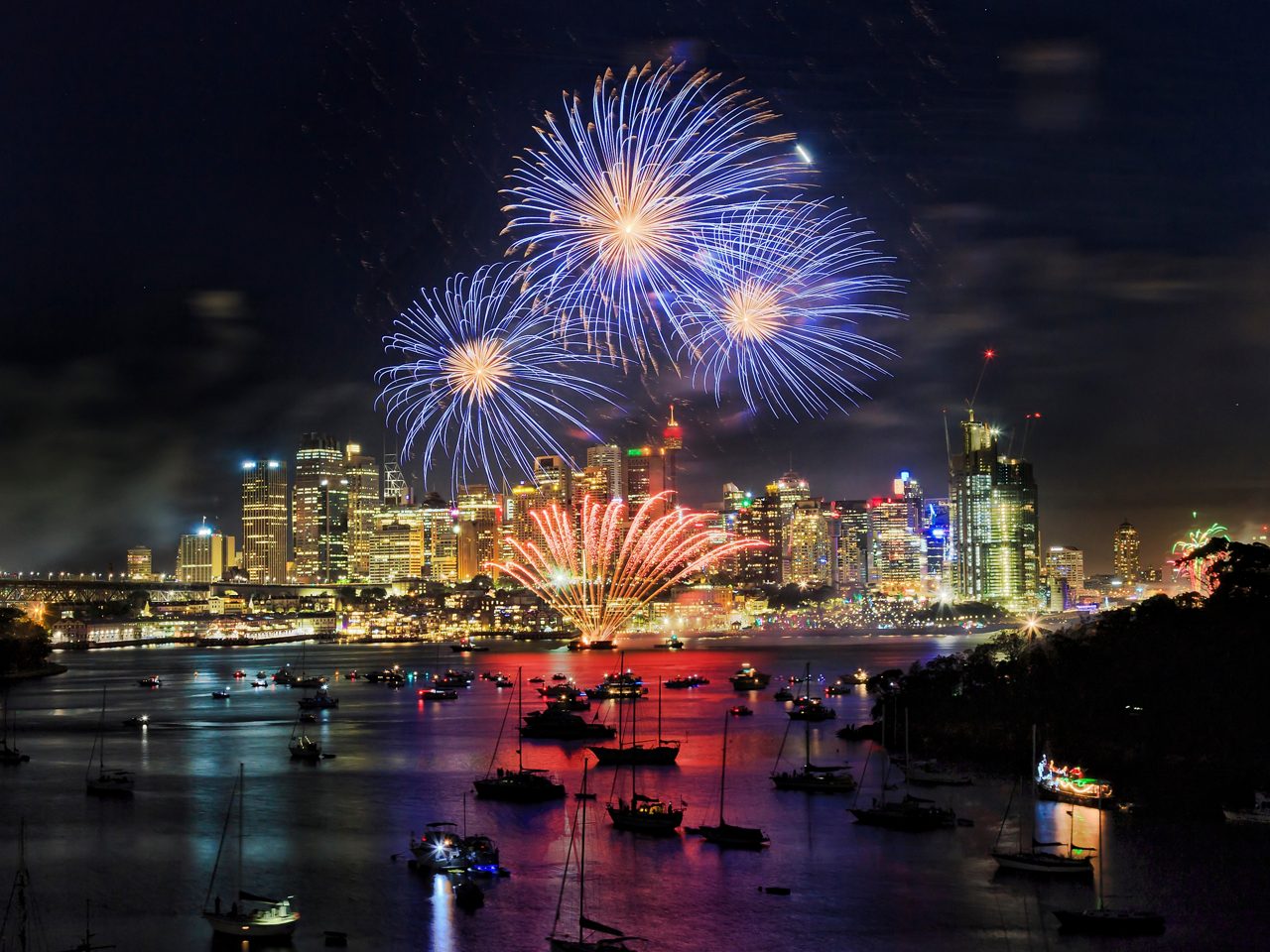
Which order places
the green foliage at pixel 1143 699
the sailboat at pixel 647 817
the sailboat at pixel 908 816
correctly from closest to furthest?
the sailboat at pixel 647 817 < the sailboat at pixel 908 816 < the green foliage at pixel 1143 699

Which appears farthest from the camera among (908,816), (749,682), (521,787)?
(749,682)

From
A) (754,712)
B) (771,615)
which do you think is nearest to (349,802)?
(754,712)

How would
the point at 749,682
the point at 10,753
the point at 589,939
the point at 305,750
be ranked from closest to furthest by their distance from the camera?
the point at 589,939 → the point at 10,753 → the point at 305,750 → the point at 749,682

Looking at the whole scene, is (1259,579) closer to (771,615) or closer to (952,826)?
(952,826)

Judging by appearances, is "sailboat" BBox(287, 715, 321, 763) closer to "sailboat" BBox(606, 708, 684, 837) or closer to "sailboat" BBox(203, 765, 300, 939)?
"sailboat" BBox(606, 708, 684, 837)

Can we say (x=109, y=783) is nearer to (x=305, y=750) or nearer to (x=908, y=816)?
(x=305, y=750)

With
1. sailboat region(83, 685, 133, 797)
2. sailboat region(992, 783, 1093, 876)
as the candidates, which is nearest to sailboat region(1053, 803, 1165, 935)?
sailboat region(992, 783, 1093, 876)

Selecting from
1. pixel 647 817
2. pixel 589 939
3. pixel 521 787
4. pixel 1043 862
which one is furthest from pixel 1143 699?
pixel 589 939

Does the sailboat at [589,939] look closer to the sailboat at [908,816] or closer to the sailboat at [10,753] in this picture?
the sailboat at [908,816]

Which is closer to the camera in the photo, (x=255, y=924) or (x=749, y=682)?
(x=255, y=924)

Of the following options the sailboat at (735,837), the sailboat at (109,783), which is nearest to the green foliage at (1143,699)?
the sailboat at (735,837)

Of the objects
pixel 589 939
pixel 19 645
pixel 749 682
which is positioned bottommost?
pixel 589 939

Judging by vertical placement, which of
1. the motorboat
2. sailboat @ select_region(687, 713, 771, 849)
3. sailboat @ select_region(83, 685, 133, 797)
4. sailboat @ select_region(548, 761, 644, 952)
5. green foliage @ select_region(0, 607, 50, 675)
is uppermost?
green foliage @ select_region(0, 607, 50, 675)
